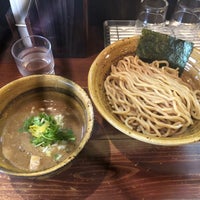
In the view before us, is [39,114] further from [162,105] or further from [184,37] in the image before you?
[184,37]

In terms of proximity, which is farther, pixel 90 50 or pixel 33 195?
pixel 90 50

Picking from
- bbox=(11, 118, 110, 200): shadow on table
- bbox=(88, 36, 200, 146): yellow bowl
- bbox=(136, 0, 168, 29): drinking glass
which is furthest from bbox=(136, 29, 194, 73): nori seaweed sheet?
bbox=(11, 118, 110, 200): shadow on table

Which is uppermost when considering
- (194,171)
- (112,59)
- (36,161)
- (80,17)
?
(80,17)

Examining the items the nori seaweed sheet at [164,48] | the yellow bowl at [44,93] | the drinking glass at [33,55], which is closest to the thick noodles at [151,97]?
the nori seaweed sheet at [164,48]

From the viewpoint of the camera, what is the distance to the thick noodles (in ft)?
2.71

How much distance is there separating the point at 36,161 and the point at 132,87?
466 millimetres

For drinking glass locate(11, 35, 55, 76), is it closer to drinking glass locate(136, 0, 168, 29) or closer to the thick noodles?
the thick noodles

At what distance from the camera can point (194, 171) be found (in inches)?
31.3

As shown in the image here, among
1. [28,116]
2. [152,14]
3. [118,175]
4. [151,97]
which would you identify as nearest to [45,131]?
[28,116]

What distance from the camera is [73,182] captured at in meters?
0.75

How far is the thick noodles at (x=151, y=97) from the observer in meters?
0.83

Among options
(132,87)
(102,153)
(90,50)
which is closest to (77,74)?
(90,50)

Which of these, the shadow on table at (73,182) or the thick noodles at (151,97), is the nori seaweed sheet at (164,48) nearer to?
the thick noodles at (151,97)

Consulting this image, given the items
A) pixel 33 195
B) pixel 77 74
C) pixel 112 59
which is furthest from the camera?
pixel 77 74
